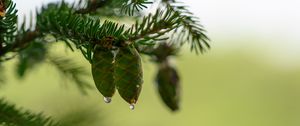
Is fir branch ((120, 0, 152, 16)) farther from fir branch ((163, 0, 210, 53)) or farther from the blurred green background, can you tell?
the blurred green background

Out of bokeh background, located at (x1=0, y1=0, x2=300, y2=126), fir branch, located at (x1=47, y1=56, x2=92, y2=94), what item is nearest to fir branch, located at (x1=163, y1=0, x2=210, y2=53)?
fir branch, located at (x1=47, y1=56, x2=92, y2=94)

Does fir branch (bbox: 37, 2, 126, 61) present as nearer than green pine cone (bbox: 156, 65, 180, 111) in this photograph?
Yes

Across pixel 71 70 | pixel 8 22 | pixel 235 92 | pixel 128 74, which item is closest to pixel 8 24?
pixel 8 22

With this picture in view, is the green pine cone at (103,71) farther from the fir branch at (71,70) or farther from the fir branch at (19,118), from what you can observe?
the fir branch at (71,70)

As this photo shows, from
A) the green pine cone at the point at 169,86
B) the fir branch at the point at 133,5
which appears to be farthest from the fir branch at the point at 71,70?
the fir branch at the point at 133,5

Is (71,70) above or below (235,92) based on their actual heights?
above

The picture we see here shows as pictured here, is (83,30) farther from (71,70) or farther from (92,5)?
(71,70)
